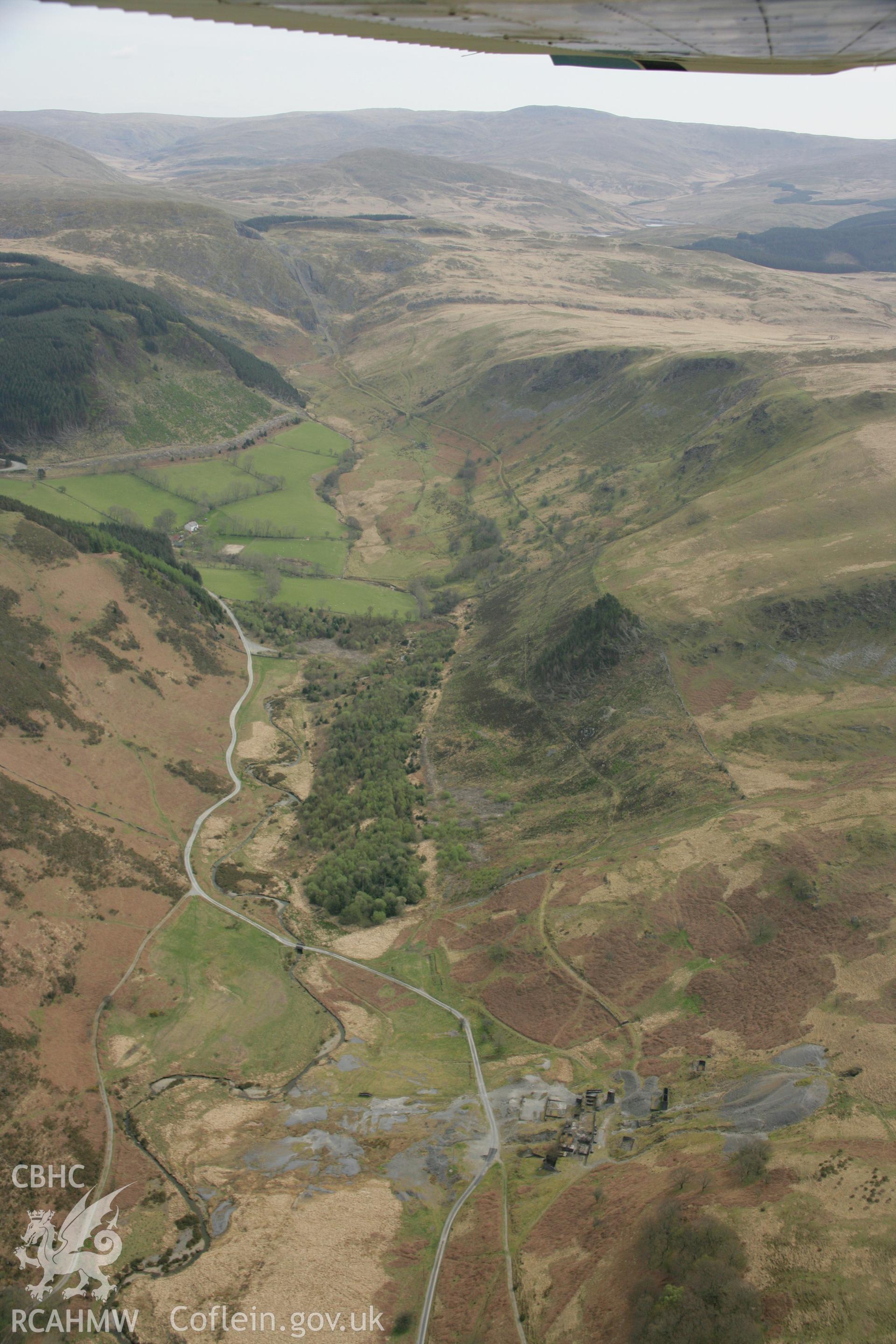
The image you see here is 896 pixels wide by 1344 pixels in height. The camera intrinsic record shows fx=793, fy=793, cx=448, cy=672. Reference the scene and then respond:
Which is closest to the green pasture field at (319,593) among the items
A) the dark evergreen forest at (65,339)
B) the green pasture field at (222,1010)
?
the dark evergreen forest at (65,339)

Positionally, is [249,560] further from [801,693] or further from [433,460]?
[801,693]

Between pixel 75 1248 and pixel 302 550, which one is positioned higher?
pixel 302 550

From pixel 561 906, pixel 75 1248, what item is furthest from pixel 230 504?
pixel 75 1248

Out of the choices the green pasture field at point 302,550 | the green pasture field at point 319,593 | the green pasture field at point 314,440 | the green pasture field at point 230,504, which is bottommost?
the green pasture field at point 319,593

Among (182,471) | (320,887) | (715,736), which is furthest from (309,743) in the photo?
(182,471)

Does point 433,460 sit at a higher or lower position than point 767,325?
lower

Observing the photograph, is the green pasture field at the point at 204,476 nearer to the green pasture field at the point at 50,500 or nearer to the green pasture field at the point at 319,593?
the green pasture field at the point at 50,500

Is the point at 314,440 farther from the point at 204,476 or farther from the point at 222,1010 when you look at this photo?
the point at 222,1010
